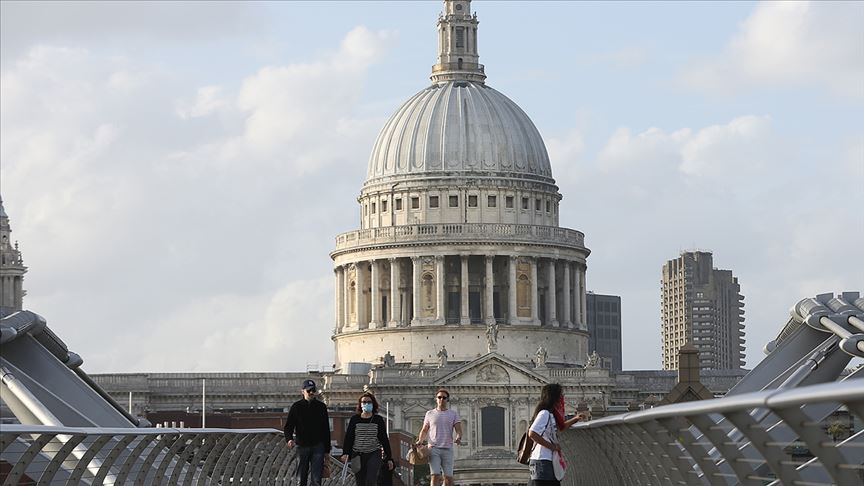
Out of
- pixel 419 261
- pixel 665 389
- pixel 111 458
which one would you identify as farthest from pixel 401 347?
pixel 111 458

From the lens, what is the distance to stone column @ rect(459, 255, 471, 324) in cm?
16462

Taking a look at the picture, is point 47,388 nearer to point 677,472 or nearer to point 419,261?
point 677,472

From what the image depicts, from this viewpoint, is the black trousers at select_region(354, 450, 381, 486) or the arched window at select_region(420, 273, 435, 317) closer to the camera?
the black trousers at select_region(354, 450, 381, 486)

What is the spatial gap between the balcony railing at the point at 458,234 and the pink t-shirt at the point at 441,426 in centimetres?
13488

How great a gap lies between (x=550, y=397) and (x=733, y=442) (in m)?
7.02

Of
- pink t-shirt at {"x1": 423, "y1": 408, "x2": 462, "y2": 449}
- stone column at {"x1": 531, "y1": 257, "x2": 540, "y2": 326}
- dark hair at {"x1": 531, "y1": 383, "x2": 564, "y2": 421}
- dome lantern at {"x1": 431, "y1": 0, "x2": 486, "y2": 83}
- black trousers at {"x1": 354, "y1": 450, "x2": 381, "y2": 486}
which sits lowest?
black trousers at {"x1": 354, "y1": 450, "x2": 381, "y2": 486}

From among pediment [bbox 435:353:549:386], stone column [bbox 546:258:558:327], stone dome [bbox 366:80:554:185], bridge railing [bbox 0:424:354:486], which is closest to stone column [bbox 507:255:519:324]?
stone column [bbox 546:258:558:327]

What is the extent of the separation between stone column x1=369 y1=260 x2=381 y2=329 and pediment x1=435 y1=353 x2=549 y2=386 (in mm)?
11045

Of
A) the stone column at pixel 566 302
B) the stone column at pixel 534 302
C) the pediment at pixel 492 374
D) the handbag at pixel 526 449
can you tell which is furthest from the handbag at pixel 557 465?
the stone column at pixel 566 302

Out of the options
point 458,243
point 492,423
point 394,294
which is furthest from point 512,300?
point 492,423

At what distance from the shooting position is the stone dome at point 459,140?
170 metres

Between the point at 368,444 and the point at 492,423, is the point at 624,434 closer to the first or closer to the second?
the point at 368,444

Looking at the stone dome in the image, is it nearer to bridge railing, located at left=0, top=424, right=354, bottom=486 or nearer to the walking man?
bridge railing, located at left=0, top=424, right=354, bottom=486

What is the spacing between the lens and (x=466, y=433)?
6161 inches
